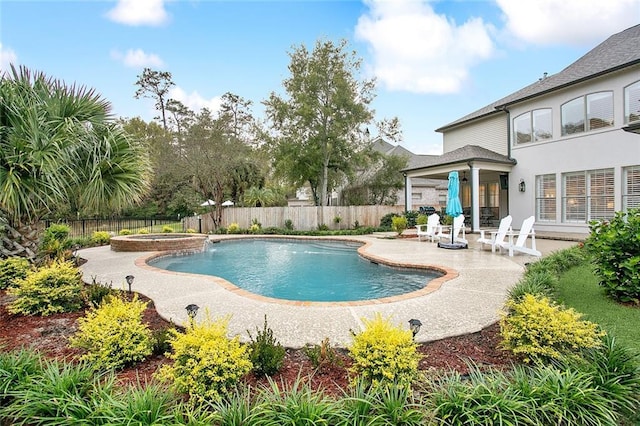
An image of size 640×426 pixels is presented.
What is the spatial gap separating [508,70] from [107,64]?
55.7 ft

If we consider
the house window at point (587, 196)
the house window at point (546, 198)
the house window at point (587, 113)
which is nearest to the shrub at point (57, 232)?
the house window at point (546, 198)

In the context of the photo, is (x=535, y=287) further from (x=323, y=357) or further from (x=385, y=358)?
(x=323, y=357)

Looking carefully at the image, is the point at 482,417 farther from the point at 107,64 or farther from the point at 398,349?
the point at 107,64

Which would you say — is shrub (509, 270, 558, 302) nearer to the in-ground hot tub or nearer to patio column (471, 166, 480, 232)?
patio column (471, 166, 480, 232)

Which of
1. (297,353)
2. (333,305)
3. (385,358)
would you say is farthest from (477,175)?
(385,358)

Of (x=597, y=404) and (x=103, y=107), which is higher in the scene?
(x=103, y=107)

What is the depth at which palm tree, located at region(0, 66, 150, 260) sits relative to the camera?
5.94 meters

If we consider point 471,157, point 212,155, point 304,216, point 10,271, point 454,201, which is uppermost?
point 212,155

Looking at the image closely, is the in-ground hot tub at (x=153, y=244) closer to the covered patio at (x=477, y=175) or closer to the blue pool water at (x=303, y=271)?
the blue pool water at (x=303, y=271)

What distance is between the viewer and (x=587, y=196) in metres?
12.5

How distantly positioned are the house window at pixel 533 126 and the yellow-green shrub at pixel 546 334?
13285 millimetres

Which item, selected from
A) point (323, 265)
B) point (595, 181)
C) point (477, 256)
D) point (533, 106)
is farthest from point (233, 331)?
point (533, 106)

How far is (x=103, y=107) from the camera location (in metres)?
7.66

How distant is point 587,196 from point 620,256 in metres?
9.59
